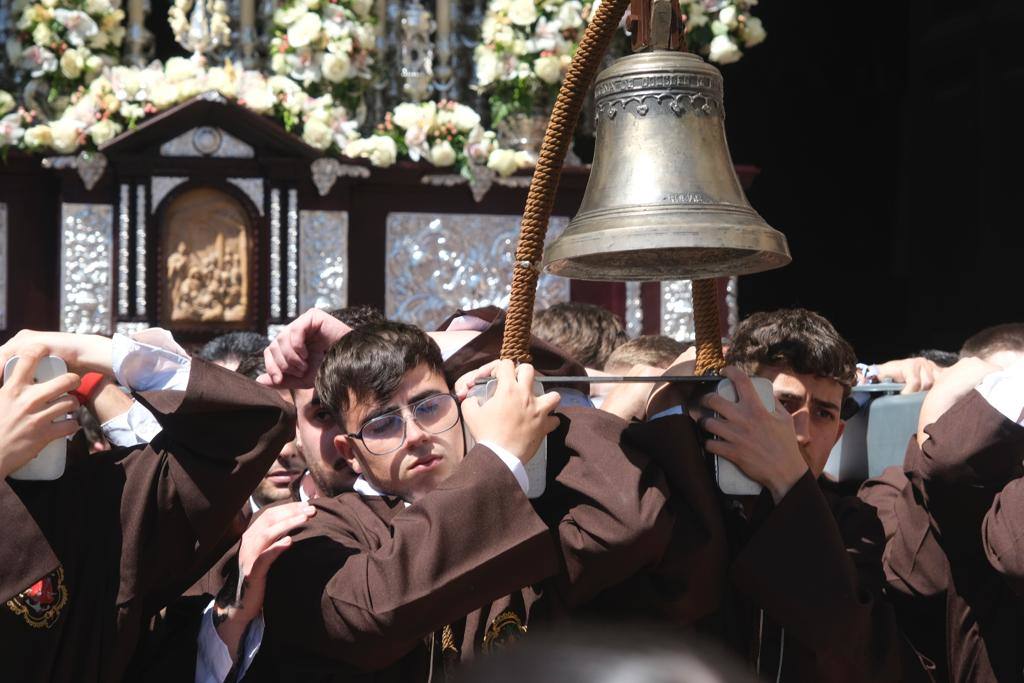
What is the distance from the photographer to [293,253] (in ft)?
21.4

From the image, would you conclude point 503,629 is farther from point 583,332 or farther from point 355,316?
point 583,332

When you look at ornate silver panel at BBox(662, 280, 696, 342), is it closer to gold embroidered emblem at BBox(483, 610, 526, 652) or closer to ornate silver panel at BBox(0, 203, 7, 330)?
ornate silver panel at BBox(0, 203, 7, 330)

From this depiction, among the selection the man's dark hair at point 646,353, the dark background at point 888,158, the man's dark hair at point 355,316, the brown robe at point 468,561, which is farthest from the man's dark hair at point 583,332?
the dark background at point 888,158

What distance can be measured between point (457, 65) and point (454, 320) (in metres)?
3.81

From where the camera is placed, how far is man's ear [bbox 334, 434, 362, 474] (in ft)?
10.8

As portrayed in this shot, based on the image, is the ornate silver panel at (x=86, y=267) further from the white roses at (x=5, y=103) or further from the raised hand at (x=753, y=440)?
the raised hand at (x=753, y=440)

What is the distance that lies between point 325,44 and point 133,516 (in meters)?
4.02

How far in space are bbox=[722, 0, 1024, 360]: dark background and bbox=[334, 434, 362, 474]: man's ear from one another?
570 cm

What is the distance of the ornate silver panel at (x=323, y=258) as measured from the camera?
6.54 meters

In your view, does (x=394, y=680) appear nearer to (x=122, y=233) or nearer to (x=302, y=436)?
(x=302, y=436)

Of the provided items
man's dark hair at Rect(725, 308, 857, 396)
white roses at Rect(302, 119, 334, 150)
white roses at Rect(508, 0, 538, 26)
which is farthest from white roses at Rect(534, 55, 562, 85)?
man's dark hair at Rect(725, 308, 857, 396)

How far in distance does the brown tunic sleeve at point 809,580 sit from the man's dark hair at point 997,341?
152 cm

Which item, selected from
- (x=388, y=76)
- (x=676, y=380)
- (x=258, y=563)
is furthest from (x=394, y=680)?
(x=388, y=76)

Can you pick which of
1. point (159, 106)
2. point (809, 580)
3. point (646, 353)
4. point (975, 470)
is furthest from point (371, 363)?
point (159, 106)
